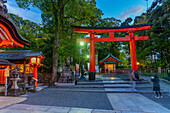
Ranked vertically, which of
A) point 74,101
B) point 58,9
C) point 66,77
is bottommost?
point 74,101

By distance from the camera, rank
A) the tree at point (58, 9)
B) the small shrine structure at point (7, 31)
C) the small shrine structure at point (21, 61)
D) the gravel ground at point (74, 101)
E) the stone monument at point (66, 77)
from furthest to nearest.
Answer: the stone monument at point (66, 77)
the small shrine structure at point (21, 61)
the tree at point (58, 9)
the gravel ground at point (74, 101)
the small shrine structure at point (7, 31)

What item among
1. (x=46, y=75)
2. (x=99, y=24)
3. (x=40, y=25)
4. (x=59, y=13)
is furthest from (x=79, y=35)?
(x=46, y=75)

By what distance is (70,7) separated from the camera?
11.4m

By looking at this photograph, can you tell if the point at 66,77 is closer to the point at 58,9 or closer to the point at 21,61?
the point at 21,61

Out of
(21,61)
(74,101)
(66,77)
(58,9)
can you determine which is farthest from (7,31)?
(66,77)

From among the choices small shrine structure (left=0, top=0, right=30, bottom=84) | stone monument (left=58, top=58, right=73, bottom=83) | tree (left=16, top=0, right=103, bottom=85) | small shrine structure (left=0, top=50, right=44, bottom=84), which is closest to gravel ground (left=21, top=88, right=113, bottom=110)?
small shrine structure (left=0, top=0, right=30, bottom=84)

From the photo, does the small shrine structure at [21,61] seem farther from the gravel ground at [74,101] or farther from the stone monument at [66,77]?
the gravel ground at [74,101]

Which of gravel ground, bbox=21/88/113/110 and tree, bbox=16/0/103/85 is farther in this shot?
tree, bbox=16/0/103/85

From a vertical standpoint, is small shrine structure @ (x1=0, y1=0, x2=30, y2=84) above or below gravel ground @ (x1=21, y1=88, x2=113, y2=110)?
above

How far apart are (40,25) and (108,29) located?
8.41m

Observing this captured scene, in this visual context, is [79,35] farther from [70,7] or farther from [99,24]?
[70,7]

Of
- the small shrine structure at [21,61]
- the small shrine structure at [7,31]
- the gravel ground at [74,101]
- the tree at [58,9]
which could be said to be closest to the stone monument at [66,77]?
the tree at [58,9]

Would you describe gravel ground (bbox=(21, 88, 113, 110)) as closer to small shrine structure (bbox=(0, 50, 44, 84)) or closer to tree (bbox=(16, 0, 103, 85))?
tree (bbox=(16, 0, 103, 85))

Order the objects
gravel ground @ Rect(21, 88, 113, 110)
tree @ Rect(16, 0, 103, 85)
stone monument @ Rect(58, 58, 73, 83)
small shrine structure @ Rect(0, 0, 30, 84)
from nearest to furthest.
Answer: small shrine structure @ Rect(0, 0, 30, 84)
gravel ground @ Rect(21, 88, 113, 110)
tree @ Rect(16, 0, 103, 85)
stone monument @ Rect(58, 58, 73, 83)
